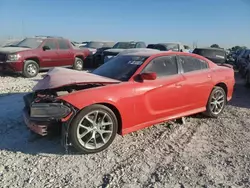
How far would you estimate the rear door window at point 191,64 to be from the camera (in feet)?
17.5

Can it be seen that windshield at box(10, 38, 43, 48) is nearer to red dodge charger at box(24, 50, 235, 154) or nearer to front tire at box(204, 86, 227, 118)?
red dodge charger at box(24, 50, 235, 154)

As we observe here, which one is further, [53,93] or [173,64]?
[173,64]

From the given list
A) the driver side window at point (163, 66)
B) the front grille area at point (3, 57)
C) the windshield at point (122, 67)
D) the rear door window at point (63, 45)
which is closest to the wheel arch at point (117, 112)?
the windshield at point (122, 67)

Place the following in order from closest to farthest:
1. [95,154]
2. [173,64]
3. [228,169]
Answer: [228,169]
[95,154]
[173,64]

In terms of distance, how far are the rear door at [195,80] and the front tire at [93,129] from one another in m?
1.75

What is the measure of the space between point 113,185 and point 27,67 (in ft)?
30.0

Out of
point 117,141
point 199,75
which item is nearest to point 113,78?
point 117,141

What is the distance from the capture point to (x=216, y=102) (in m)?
5.91

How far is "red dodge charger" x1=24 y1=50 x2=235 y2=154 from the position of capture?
3.91 metres

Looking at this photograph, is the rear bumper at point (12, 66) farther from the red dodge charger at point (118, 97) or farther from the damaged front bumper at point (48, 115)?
the damaged front bumper at point (48, 115)

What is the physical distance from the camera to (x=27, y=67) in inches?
442

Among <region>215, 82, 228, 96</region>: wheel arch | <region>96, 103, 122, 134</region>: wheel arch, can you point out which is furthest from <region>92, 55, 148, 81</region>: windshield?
<region>215, 82, 228, 96</region>: wheel arch

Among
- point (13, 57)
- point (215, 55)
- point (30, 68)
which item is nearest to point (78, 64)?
point (30, 68)

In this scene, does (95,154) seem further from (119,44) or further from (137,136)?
(119,44)
